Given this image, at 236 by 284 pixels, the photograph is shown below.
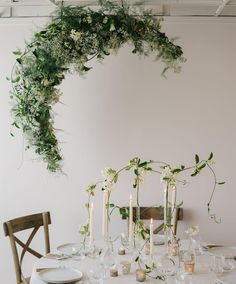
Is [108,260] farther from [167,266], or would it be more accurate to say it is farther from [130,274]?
[167,266]

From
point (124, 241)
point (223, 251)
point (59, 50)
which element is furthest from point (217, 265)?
point (59, 50)

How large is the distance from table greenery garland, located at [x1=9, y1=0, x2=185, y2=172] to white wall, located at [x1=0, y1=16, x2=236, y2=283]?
1.38ft

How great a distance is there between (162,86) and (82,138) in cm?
87

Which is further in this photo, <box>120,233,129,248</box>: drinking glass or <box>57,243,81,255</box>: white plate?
<box>120,233,129,248</box>: drinking glass

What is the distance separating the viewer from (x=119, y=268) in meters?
2.77

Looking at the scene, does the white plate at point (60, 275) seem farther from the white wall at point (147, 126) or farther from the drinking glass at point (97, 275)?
the white wall at point (147, 126)

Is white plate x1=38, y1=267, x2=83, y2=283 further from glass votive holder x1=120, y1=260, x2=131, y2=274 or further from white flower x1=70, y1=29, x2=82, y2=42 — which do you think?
white flower x1=70, y1=29, x2=82, y2=42

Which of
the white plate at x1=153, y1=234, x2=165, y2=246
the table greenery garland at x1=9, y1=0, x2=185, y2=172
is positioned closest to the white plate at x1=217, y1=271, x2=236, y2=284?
the white plate at x1=153, y1=234, x2=165, y2=246

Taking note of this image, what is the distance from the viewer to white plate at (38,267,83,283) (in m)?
2.53

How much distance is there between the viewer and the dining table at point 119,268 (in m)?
2.54

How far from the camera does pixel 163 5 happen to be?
394 cm

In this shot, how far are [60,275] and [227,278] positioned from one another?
967 mm

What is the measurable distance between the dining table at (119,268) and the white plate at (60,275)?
0.02 meters

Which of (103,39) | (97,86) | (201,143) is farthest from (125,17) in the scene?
(201,143)
